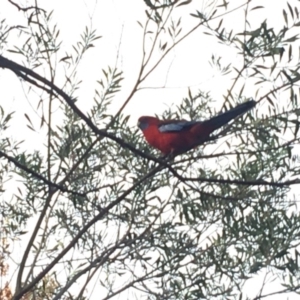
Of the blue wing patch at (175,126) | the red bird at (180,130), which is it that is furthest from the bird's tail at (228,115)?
the blue wing patch at (175,126)

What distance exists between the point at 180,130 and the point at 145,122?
53cm

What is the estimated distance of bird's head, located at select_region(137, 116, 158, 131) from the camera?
3.57 meters

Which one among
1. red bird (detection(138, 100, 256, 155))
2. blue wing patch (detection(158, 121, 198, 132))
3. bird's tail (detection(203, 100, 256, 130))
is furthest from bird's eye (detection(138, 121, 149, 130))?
bird's tail (detection(203, 100, 256, 130))

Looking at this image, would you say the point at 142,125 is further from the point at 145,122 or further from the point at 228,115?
the point at 228,115

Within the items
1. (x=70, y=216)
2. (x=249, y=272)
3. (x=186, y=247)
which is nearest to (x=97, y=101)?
(x=70, y=216)

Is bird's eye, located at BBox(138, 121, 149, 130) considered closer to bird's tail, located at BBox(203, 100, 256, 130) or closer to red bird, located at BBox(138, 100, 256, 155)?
red bird, located at BBox(138, 100, 256, 155)

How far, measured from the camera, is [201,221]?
3.33 m

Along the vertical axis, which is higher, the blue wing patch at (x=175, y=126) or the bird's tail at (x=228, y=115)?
the blue wing patch at (x=175, y=126)

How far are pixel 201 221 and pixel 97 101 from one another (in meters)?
0.72

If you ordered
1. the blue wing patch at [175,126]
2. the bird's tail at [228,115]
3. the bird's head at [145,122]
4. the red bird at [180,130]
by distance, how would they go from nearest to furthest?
the bird's tail at [228,115], the red bird at [180,130], the blue wing patch at [175,126], the bird's head at [145,122]

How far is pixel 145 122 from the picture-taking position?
3.65m

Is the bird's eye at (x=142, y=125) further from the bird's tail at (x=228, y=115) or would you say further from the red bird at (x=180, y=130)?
the bird's tail at (x=228, y=115)

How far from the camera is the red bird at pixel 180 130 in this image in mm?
2566

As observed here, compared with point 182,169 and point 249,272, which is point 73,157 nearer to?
point 182,169
